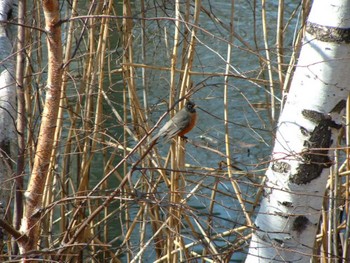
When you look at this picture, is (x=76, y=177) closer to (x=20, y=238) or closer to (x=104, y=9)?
(x=104, y=9)

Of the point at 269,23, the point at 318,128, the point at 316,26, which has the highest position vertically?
the point at 269,23

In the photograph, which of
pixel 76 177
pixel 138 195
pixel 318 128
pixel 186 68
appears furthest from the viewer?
pixel 76 177

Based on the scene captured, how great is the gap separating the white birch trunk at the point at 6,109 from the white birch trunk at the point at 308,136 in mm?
869

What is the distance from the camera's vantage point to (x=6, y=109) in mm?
2113

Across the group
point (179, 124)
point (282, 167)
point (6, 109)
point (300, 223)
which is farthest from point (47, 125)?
point (179, 124)

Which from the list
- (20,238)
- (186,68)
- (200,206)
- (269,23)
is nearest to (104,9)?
(186,68)

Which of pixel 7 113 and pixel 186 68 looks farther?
pixel 186 68

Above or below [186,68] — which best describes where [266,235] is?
below

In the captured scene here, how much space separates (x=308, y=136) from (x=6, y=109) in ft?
3.17

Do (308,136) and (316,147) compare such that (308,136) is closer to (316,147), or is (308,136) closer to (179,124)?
(316,147)

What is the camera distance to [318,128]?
191 centimetres

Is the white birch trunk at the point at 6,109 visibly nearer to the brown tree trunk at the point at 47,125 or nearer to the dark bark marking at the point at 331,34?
the brown tree trunk at the point at 47,125

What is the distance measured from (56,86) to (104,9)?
4.10 feet

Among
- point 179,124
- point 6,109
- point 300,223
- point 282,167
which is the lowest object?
point 300,223
